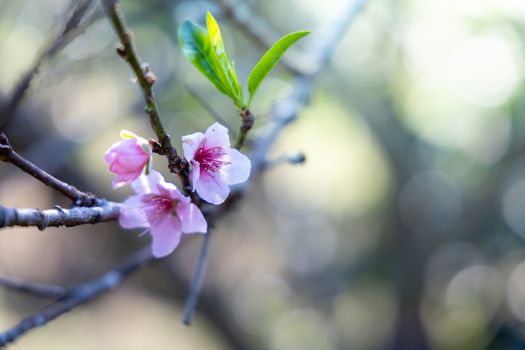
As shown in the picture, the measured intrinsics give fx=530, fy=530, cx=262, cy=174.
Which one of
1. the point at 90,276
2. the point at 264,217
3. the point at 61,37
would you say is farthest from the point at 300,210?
the point at 61,37

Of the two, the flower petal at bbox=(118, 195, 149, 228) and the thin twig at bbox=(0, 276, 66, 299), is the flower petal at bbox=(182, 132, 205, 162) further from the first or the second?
the thin twig at bbox=(0, 276, 66, 299)

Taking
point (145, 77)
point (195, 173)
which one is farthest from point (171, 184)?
point (145, 77)

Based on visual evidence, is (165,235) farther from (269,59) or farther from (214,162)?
(269,59)

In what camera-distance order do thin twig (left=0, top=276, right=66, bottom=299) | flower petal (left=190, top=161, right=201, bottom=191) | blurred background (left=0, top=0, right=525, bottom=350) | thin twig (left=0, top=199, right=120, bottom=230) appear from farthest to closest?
blurred background (left=0, top=0, right=525, bottom=350)
thin twig (left=0, top=276, right=66, bottom=299)
flower petal (left=190, top=161, right=201, bottom=191)
thin twig (left=0, top=199, right=120, bottom=230)

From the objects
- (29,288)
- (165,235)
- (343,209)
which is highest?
(165,235)

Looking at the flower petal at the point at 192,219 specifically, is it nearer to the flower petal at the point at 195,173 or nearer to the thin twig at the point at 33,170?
the flower petal at the point at 195,173

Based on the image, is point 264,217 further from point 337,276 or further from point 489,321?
point 489,321

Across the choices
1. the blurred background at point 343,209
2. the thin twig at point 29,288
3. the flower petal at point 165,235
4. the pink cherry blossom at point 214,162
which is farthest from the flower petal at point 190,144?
the blurred background at point 343,209

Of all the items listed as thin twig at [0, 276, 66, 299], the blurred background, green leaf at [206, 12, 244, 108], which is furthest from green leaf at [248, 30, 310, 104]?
the blurred background

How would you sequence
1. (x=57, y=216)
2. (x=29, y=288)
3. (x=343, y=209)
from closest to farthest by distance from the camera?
(x=57, y=216), (x=29, y=288), (x=343, y=209)
